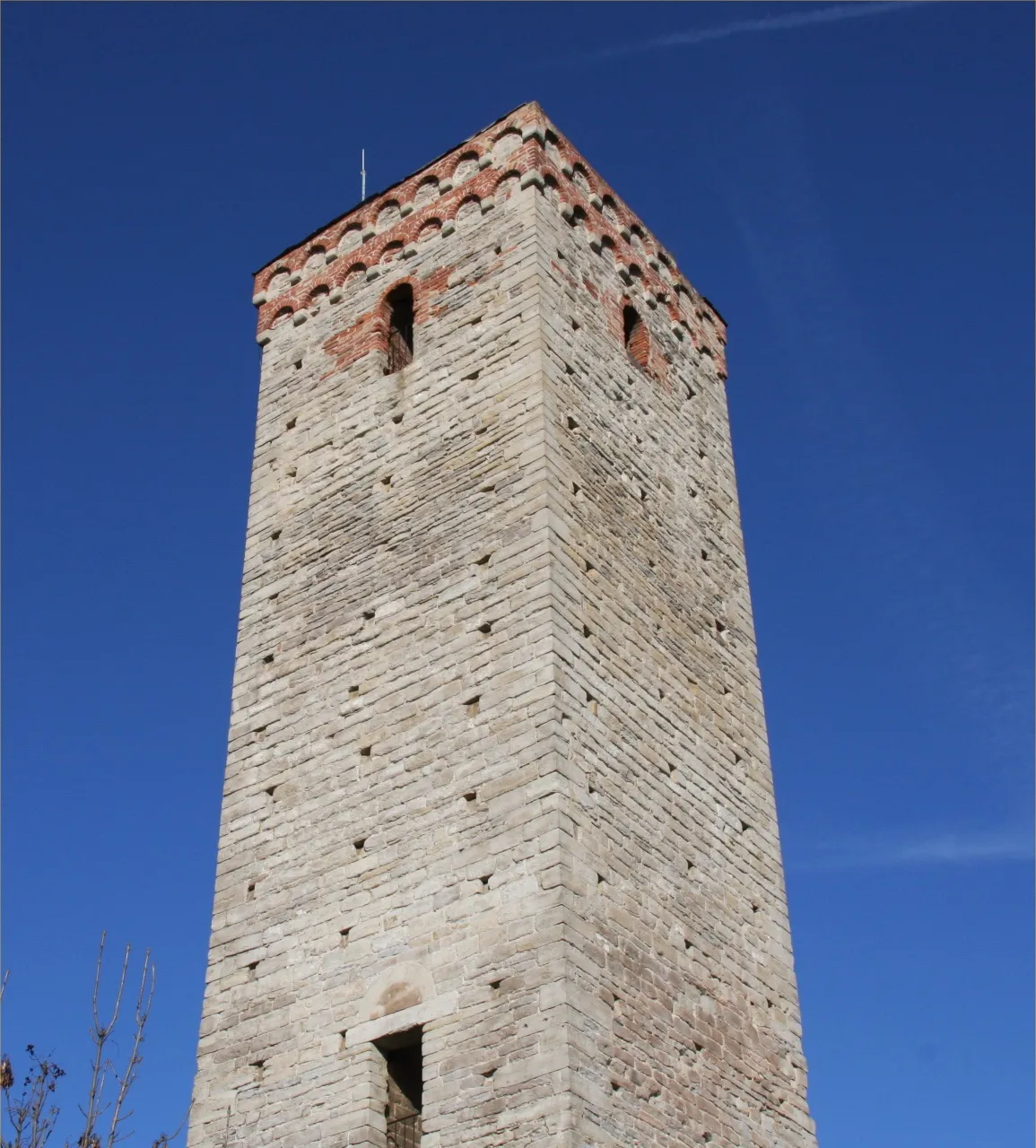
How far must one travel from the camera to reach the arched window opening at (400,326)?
47.8ft

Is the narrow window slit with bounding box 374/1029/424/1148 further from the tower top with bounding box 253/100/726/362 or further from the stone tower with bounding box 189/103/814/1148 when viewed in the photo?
the tower top with bounding box 253/100/726/362

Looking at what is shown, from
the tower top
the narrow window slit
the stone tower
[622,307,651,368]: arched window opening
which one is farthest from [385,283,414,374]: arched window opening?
the narrow window slit

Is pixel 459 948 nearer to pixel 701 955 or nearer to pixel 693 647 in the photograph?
pixel 701 955

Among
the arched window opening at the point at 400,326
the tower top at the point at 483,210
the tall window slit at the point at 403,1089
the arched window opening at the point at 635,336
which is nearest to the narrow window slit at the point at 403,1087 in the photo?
the tall window slit at the point at 403,1089

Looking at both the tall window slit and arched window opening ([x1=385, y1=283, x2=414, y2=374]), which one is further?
arched window opening ([x1=385, y1=283, x2=414, y2=374])

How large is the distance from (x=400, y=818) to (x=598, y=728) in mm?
1642

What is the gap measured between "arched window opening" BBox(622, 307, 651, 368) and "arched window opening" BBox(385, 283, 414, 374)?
2.21 m

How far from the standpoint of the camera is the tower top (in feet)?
48.9

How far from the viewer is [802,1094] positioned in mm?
11758

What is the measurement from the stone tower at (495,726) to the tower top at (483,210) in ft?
0.19

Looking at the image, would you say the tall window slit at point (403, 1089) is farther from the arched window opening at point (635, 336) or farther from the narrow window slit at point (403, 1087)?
the arched window opening at point (635, 336)

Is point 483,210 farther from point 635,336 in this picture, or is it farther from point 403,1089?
point 403,1089

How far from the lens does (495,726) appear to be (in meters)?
10.8

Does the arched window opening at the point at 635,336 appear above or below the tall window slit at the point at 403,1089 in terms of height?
above
